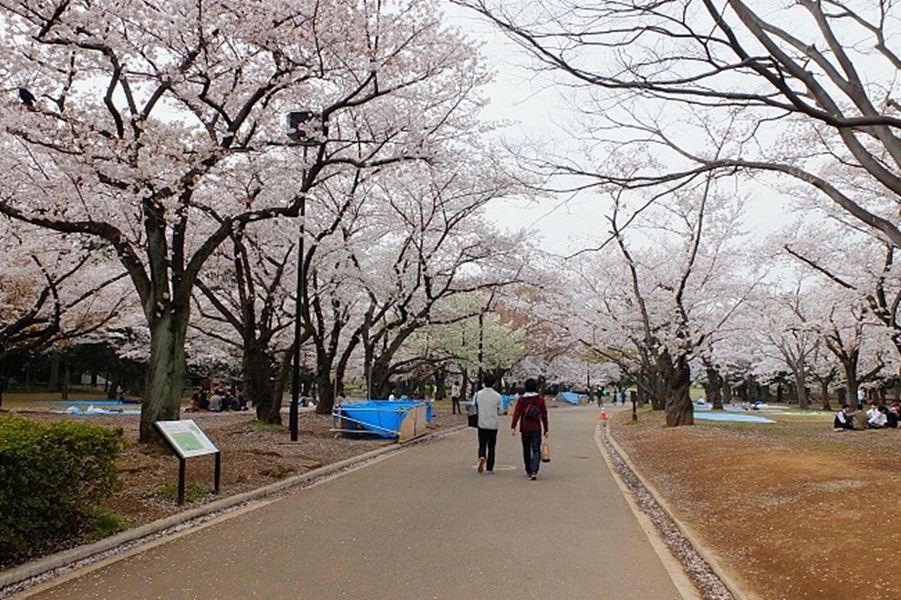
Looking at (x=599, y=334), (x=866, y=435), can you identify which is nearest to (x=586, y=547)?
(x=866, y=435)

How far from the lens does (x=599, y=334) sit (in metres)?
35.8

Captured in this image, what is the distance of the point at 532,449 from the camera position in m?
11.8

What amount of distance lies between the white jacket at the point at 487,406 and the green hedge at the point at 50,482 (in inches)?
242

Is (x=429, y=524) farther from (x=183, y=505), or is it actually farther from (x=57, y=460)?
(x=57, y=460)

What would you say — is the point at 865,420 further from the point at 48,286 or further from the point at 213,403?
the point at 213,403

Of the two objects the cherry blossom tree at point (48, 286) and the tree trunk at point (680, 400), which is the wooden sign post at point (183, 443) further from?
the tree trunk at point (680, 400)

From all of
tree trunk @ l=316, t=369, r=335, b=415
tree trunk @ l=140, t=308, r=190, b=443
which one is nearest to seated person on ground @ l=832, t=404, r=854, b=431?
tree trunk @ l=316, t=369, r=335, b=415

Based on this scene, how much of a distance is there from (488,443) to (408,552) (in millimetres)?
6214

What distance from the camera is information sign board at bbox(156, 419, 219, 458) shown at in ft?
27.7

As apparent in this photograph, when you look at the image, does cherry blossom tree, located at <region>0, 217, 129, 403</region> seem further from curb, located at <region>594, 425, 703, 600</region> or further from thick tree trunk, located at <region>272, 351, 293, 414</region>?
curb, located at <region>594, 425, 703, 600</region>

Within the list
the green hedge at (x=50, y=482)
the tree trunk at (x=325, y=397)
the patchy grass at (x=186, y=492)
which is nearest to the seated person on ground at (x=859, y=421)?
the tree trunk at (x=325, y=397)

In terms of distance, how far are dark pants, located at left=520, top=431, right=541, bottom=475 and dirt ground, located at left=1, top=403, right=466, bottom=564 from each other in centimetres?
363

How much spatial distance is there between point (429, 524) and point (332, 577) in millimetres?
2314

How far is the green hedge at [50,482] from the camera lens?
5.76m
